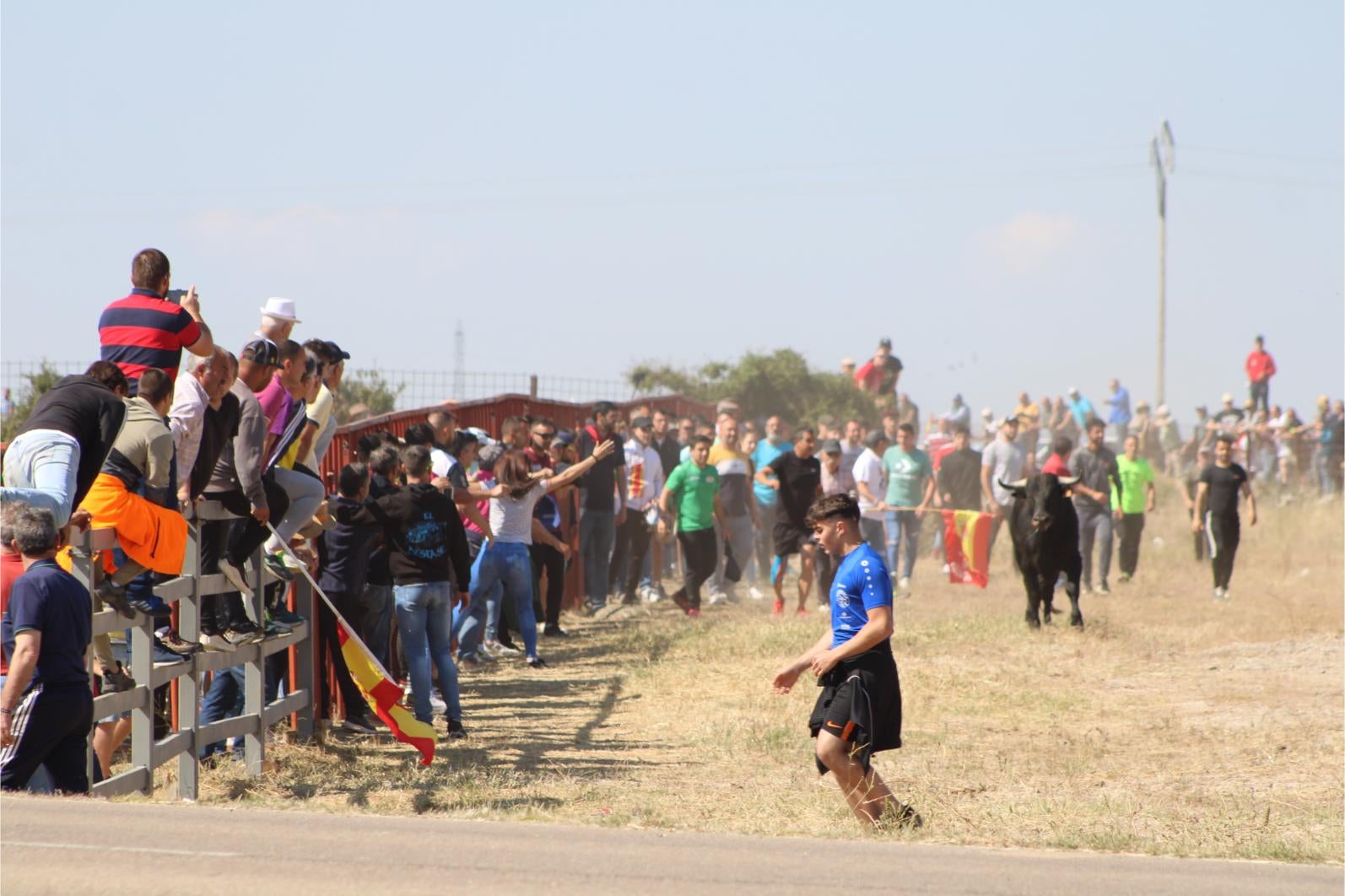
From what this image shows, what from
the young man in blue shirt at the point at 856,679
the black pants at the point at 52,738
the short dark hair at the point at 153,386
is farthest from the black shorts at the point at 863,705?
the short dark hair at the point at 153,386

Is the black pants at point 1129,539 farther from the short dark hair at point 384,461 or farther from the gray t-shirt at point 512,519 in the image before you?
the short dark hair at point 384,461

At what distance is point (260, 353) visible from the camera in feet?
26.5

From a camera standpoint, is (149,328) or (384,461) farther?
(384,461)

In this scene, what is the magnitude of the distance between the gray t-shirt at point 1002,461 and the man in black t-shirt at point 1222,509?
8.12 feet

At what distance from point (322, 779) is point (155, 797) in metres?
1.19

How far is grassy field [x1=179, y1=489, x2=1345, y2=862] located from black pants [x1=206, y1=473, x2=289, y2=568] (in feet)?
3.89

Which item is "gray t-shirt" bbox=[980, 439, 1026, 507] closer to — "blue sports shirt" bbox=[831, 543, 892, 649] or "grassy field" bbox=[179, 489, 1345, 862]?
"grassy field" bbox=[179, 489, 1345, 862]

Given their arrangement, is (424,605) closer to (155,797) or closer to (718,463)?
(155,797)

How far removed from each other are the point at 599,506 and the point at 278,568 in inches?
315

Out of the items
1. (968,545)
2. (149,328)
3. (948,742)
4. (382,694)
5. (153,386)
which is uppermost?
(149,328)

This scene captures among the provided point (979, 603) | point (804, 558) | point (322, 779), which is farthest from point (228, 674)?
point (979, 603)

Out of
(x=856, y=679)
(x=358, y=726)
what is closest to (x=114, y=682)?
(x=358, y=726)

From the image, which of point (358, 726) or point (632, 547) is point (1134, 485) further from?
point (358, 726)

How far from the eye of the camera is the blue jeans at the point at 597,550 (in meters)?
16.5
